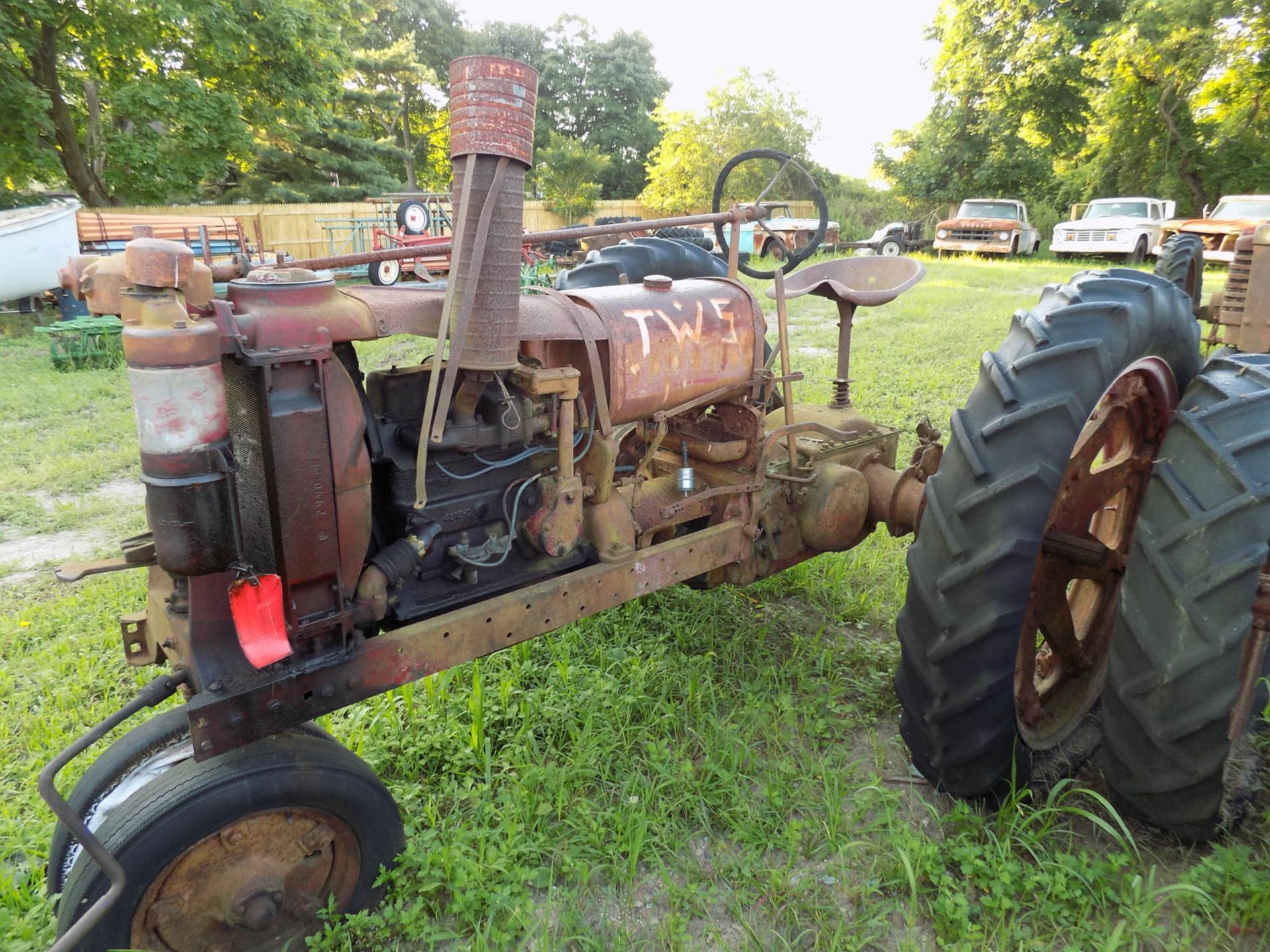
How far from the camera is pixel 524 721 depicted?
274cm

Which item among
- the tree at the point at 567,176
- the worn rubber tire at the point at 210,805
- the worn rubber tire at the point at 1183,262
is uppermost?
the tree at the point at 567,176

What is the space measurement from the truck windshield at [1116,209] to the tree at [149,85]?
690 inches

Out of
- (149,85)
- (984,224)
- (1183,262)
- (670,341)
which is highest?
(149,85)

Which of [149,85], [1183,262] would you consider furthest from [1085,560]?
[149,85]

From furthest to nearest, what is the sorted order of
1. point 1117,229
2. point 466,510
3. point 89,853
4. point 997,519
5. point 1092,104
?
point 1092,104
point 1117,229
point 466,510
point 997,519
point 89,853

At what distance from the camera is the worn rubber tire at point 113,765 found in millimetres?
1778

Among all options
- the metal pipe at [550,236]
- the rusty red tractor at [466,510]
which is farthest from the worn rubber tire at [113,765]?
the metal pipe at [550,236]

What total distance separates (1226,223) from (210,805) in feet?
59.8

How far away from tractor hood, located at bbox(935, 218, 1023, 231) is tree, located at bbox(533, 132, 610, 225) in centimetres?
1266

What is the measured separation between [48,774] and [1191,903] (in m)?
2.66

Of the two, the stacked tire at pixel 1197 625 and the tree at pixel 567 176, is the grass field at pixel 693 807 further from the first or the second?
the tree at pixel 567 176

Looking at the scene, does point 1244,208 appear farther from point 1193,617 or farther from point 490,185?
point 490,185

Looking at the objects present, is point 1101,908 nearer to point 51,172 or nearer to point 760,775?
point 760,775

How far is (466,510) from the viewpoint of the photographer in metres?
2.28
